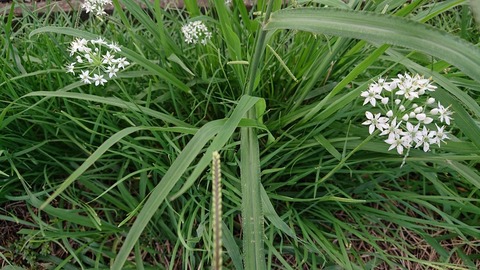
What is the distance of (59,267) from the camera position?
1143 mm

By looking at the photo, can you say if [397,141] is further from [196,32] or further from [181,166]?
[196,32]

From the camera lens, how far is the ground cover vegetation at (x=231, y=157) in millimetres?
1110

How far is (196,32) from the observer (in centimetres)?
133

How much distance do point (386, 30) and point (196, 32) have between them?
0.71 meters

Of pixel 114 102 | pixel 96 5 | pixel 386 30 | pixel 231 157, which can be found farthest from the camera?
pixel 96 5

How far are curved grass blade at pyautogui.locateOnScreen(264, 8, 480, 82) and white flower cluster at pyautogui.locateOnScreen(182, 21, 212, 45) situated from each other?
50cm

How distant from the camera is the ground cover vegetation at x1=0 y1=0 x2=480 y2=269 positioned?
111cm

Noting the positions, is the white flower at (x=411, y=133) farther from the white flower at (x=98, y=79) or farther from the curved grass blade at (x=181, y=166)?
the white flower at (x=98, y=79)

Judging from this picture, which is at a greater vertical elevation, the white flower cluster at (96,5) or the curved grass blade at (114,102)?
the white flower cluster at (96,5)

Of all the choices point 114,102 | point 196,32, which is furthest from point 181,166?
point 196,32

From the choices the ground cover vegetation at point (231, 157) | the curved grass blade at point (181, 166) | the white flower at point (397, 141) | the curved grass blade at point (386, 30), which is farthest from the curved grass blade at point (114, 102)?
the white flower at point (397, 141)

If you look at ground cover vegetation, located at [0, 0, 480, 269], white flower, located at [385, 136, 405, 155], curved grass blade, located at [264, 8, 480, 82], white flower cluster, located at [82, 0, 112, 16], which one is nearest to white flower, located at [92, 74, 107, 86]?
ground cover vegetation, located at [0, 0, 480, 269]

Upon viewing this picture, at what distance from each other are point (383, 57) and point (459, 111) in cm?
31

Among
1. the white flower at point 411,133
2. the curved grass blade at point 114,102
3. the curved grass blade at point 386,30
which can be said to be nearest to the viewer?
the curved grass blade at point 386,30
